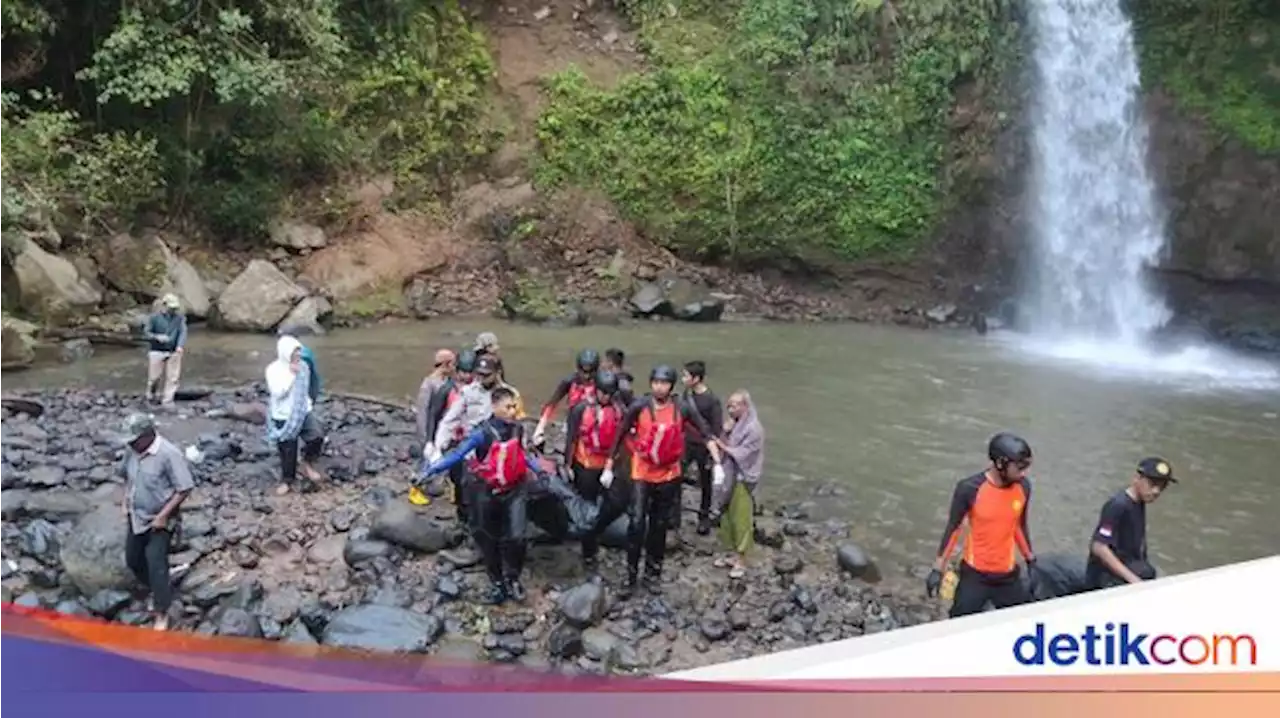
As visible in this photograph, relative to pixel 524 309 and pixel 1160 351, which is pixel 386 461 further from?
pixel 1160 351

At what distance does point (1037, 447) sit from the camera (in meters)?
13.8

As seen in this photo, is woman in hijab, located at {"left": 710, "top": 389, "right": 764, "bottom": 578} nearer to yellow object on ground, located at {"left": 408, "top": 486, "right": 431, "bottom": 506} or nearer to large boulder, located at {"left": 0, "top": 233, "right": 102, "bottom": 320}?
yellow object on ground, located at {"left": 408, "top": 486, "right": 431, "bottom": 506}

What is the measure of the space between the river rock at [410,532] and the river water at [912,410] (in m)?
4.12

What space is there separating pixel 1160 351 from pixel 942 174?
6.40 metres

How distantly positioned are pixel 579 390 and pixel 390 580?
2360 millimetres

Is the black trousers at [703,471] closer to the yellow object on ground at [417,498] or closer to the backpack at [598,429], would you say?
the backpack at [598,429]

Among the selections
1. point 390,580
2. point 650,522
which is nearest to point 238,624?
point 390,580

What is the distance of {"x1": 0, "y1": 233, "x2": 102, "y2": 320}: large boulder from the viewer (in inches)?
672

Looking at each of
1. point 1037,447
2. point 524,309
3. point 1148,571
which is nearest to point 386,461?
point 1148,571

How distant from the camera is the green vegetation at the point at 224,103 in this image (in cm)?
1848

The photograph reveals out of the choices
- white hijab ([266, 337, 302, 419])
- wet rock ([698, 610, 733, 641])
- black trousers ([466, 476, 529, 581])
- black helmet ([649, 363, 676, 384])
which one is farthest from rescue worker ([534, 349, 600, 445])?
white hijab ([266, 337, 302, 419])

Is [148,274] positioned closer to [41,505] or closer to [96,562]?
[41,505]

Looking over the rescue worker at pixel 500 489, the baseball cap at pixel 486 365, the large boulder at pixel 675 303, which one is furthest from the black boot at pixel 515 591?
the large boulder at pixel 675 303

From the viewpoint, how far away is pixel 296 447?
1034 cm
